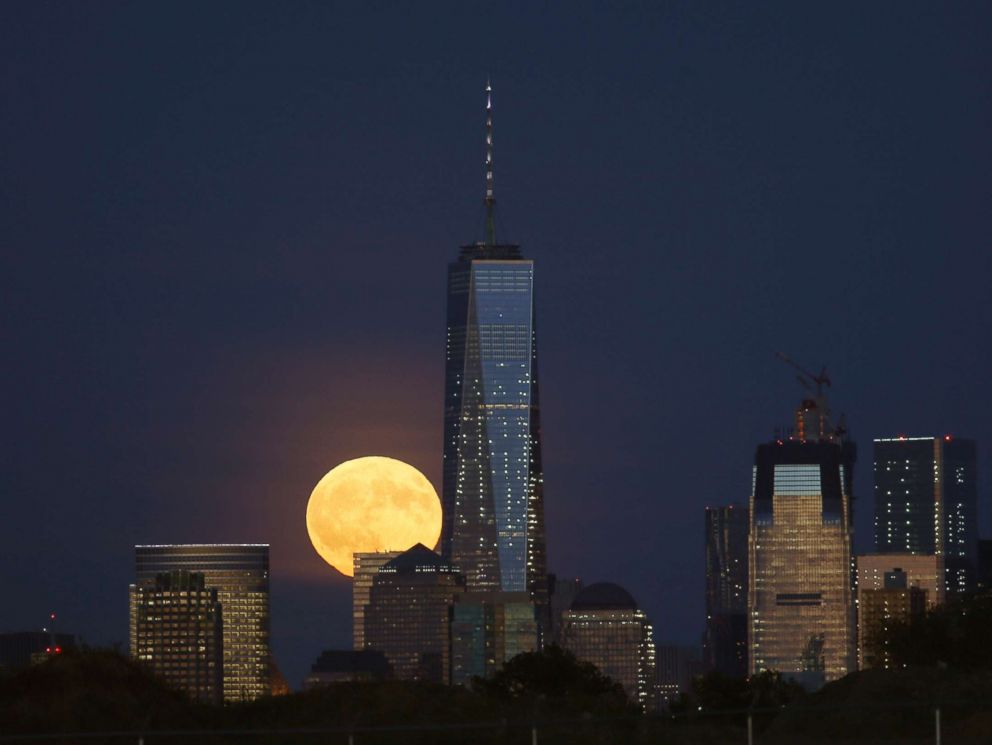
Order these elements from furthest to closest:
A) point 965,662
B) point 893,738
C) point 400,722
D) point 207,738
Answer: point 965,662 → point 400,722 → point 893,738 → point 207,738

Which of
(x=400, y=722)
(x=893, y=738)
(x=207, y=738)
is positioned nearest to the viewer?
(x=207, y=738)

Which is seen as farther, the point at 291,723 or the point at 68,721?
the point at 291,723

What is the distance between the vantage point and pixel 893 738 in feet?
153

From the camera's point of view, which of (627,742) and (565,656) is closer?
(627,742)

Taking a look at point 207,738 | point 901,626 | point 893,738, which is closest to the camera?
point 207,738

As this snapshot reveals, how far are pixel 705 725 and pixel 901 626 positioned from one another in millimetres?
53350

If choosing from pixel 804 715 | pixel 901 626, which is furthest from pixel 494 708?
pixel 901 626

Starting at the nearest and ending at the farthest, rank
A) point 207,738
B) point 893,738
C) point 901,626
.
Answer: point 207,738
point 893,738
point 901,626

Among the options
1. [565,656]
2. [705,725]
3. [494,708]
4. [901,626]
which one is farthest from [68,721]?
[901,626]

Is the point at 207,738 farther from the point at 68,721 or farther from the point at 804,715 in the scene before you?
the point at 804,715

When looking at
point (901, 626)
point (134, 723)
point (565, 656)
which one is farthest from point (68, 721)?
point (901, 626)

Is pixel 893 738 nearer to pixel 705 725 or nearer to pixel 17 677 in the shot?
pixel 705 725

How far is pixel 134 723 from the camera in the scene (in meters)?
48.4

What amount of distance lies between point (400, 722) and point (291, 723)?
254 cm
